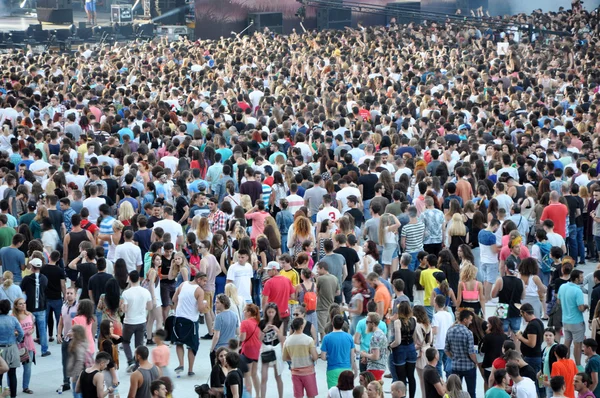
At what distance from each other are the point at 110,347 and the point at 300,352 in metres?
1.83

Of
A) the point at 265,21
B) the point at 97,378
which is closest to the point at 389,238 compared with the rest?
the point at 97,378

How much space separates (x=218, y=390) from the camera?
9.04m

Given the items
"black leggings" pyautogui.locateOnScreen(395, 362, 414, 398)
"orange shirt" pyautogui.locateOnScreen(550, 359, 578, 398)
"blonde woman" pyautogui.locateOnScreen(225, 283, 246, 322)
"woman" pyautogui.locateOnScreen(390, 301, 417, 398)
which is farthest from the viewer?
"blonde woman" pyautogui.locateOnScreen(225, 283, 246, 322)

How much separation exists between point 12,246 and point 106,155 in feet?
14.9

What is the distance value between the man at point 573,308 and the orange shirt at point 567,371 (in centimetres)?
155

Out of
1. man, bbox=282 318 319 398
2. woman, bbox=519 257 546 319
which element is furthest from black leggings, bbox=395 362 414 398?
woman, bbox=519 257 546 319

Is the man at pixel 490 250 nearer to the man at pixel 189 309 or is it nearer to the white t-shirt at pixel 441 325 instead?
the white t-shirt at pixel 441 325

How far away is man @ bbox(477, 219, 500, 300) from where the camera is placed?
529 inches

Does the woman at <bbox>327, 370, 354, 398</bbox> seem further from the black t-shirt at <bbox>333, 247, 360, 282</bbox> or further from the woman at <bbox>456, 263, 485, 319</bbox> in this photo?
the black t-shirt at <bbox>333, 247, 360, 282</bbox>

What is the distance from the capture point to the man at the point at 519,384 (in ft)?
30.5

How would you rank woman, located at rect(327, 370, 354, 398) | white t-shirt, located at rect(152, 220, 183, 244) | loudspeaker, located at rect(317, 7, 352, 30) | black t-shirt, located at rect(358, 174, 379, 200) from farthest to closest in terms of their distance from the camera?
loudspeaker, located at rect(317, 7, 352, 30) → black t-shirt, located at rect(358, 174, 379, 200) → white t-shirt, located at rect(152, 220, 183, 244) → woman, located at rect(327, 370, 354, 398)

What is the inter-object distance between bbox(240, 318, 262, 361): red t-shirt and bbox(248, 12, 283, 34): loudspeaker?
29.3m

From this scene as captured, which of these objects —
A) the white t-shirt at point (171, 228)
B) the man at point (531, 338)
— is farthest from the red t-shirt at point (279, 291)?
the man at point (531, 338)

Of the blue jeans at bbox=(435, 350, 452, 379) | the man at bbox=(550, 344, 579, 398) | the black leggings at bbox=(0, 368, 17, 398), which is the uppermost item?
the man at bbox=(550, 344, 579, 398)
